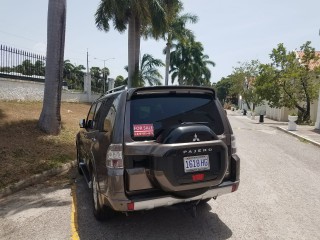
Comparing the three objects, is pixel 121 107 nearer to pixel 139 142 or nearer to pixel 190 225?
pixel 139 142

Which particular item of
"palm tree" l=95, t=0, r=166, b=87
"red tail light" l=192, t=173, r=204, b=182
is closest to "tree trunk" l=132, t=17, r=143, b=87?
"palm tree" l=95, t=0, r=166, b=87

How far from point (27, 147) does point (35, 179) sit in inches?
82.7

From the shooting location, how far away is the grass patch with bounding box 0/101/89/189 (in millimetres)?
7221

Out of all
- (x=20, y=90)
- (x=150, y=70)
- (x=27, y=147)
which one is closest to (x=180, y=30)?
(x=150, y=70)

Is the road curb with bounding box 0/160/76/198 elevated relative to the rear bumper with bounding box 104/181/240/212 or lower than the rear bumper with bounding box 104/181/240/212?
lower

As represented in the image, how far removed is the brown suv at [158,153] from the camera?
383 cm

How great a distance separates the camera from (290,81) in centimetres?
3066

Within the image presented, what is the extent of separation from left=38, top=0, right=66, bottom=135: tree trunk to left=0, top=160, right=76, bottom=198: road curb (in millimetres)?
2981

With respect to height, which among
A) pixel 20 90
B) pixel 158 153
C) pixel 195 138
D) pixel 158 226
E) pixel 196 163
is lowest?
pixel 158 226

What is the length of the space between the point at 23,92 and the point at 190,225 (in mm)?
15585

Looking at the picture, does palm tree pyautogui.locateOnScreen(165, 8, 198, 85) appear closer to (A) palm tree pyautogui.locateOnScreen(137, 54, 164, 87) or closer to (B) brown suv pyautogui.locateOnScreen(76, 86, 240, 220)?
(A) palm tree pyautogui.locateOnScreen(137, 54, 164, 87)

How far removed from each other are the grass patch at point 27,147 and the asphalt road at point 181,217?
737mm

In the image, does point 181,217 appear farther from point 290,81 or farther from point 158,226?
point 290,81

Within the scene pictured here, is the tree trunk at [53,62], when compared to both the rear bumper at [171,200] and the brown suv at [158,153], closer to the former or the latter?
the brown suv at [158,153]
